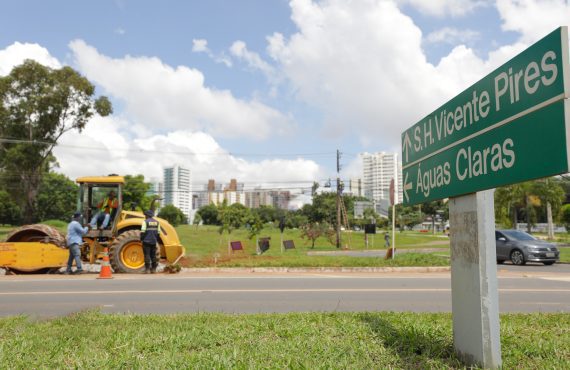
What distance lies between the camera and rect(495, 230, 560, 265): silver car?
19016 mm

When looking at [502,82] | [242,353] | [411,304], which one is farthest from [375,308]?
[502,82]

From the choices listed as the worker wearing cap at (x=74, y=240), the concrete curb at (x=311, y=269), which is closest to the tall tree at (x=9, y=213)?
the worker wearing cap at (x=74, y=240)

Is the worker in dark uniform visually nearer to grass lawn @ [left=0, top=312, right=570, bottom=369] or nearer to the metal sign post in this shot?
grass lawn @ [left=0, top=312, right=570, bottom=369]

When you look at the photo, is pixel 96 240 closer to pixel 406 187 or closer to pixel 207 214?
pixel 406 187

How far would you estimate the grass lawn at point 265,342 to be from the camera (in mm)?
4133

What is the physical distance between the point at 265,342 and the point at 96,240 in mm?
11020

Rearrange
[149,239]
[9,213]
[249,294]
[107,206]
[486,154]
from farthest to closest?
[9,213]
[107,206]
[149,239]
[249,294]
[486,154]

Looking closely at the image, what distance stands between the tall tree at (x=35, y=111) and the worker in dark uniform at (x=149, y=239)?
29.4m

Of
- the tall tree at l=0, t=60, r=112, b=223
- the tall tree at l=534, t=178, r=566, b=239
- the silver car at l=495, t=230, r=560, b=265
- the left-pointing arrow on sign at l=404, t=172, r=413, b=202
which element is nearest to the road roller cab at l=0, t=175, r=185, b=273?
the left-pointing arrow on sign at l=404, t=172, r=413, b=202

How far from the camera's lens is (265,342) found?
15.9ft

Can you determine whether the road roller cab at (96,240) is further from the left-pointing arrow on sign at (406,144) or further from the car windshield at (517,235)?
the car windshield at (517,235)

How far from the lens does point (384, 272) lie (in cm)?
1587

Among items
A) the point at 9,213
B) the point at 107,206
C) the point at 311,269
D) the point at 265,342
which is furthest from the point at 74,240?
the point at 9,213

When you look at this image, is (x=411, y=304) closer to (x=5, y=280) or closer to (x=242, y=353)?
(x=242, y=353)
